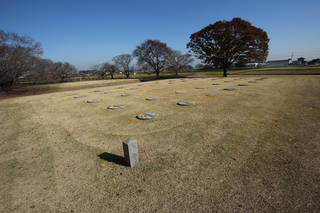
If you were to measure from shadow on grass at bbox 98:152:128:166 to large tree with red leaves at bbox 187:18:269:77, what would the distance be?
2404 centimetres

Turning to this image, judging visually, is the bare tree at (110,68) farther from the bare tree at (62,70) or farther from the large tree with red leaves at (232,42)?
the large tree with red leaves at (232,42)

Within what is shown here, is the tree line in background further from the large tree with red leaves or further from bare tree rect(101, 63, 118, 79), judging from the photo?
bare tree rect(101, 63, 118, 79)

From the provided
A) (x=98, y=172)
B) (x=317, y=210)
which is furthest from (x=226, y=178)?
(x=98, y=172)

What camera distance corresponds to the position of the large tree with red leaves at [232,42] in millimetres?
20219

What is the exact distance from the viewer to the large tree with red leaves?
2022 centimetres

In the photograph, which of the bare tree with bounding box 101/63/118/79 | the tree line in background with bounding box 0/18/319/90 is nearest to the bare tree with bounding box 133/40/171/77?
the tree line in background with bounding box 0/18/319/90

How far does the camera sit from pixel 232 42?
2111 centimetres

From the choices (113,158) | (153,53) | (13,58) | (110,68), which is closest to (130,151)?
(113,158)

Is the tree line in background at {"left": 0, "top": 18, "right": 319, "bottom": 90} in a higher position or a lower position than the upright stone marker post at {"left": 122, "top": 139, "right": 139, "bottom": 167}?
higher

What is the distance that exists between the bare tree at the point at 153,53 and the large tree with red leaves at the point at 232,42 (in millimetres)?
9355

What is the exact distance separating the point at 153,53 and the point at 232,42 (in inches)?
649

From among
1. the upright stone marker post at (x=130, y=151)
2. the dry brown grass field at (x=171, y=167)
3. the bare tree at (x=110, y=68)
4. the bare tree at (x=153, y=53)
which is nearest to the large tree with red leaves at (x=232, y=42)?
the bare tree at (x=153, y=53)

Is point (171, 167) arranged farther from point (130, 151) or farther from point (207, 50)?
point (207, 50)

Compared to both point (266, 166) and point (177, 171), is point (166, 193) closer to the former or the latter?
point (177, 171)
